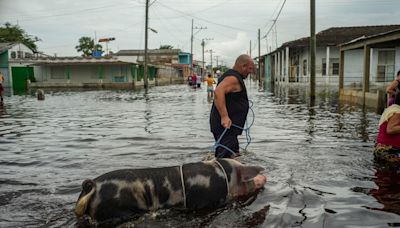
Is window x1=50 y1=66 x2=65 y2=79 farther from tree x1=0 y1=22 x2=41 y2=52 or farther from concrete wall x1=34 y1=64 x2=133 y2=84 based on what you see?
tree x1=0 y1=22 x2=41 y2=52

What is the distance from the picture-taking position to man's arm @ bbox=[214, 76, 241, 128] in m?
5.81

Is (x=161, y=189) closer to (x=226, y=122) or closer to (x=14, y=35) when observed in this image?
(x=226, y=122)

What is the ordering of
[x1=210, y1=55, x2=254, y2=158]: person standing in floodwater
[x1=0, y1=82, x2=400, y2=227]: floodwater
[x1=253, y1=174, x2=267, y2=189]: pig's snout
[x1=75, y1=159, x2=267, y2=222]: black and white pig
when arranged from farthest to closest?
[x1=210, y1=55, x2=254, y2=158]: person standing in floodwater → [x1=253, y1=174, x2=267, y2=189]: pig's snout → [x1=0, y1=82, x2=400, y2=227]: floodwater → [x1=75, y1=159, x2=267, y2=222]: black and white pig

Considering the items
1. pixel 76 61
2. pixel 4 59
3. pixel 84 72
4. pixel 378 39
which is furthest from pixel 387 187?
pixel 4 59

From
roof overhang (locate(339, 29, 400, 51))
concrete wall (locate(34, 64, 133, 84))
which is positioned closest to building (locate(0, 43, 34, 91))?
concrete wall (locate(34, 64, 133, 84))

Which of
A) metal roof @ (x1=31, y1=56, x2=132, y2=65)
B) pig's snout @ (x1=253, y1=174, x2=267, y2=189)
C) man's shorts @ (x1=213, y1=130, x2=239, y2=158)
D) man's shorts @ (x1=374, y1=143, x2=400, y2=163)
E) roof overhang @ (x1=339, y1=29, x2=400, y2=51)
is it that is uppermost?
metal roof @ (x1=31, y1=56, x2=132, y2=65)

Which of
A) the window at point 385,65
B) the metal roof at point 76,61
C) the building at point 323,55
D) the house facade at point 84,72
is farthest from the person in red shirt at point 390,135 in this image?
the metal roof at point 76,61

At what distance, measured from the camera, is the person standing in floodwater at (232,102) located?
19.7 feet

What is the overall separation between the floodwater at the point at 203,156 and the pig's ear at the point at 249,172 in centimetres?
35

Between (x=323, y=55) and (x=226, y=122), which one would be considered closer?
(x=226, y=122)

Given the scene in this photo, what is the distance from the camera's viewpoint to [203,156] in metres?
8.30

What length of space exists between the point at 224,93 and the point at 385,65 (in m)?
29.5

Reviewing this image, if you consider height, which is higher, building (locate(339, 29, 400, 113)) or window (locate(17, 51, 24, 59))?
window (locate(17, 51, 24, 59))

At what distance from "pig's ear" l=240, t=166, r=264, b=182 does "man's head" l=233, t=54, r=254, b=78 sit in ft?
5.07
